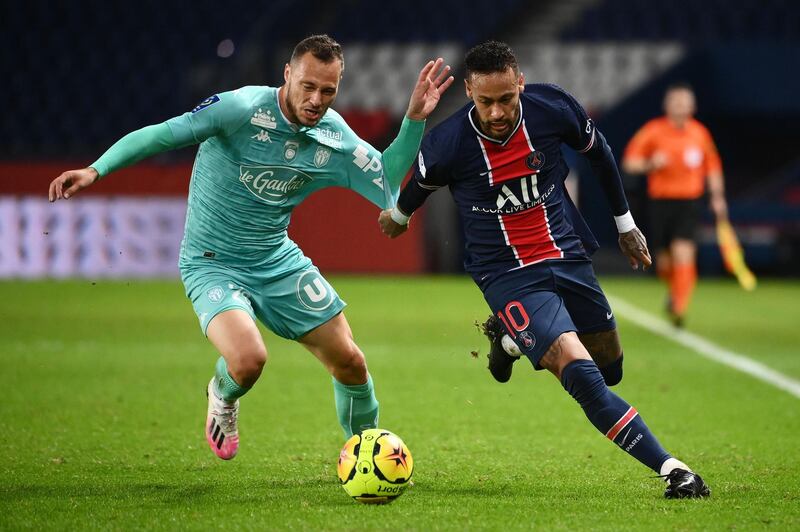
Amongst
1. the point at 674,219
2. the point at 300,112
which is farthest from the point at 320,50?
the point at 674,219

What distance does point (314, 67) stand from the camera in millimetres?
5156

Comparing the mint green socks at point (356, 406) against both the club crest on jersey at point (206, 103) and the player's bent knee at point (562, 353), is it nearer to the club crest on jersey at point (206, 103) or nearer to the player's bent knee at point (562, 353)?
the player's bent knee at point (562, 353)

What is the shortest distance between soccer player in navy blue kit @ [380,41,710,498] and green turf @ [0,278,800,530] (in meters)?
0.60

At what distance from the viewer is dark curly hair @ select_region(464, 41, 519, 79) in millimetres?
4902

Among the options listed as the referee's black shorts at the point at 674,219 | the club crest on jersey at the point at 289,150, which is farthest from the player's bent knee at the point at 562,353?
the referee's black shorts at the point at 674,219

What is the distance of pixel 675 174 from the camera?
11875 millimetres

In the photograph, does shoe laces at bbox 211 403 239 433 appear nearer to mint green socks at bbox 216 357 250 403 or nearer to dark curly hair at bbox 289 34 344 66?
mint green socks at bbox 216 357 250 403

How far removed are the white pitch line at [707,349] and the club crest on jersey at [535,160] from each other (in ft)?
11.6

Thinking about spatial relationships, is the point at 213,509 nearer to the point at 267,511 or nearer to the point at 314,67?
the point at 267,511

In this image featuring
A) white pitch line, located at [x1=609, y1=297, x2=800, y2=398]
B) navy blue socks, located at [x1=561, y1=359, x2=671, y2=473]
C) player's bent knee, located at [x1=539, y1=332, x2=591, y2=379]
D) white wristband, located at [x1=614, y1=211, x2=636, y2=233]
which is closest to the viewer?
navy blue socks, located at [x1=561, y1=359, x2=671, y2=473]

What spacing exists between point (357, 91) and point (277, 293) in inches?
646

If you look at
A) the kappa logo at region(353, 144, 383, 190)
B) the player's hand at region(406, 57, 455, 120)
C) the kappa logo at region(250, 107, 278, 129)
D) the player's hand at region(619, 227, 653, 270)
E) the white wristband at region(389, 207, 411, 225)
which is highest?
the player's hand at region(406, 57, 455, 120)

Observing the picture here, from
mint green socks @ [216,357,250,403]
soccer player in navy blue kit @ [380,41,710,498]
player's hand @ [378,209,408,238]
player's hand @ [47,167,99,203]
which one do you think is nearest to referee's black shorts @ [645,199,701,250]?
soccer player in navy blue kit @ [380,41,710,498]

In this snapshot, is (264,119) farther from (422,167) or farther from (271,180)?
(422,167)
